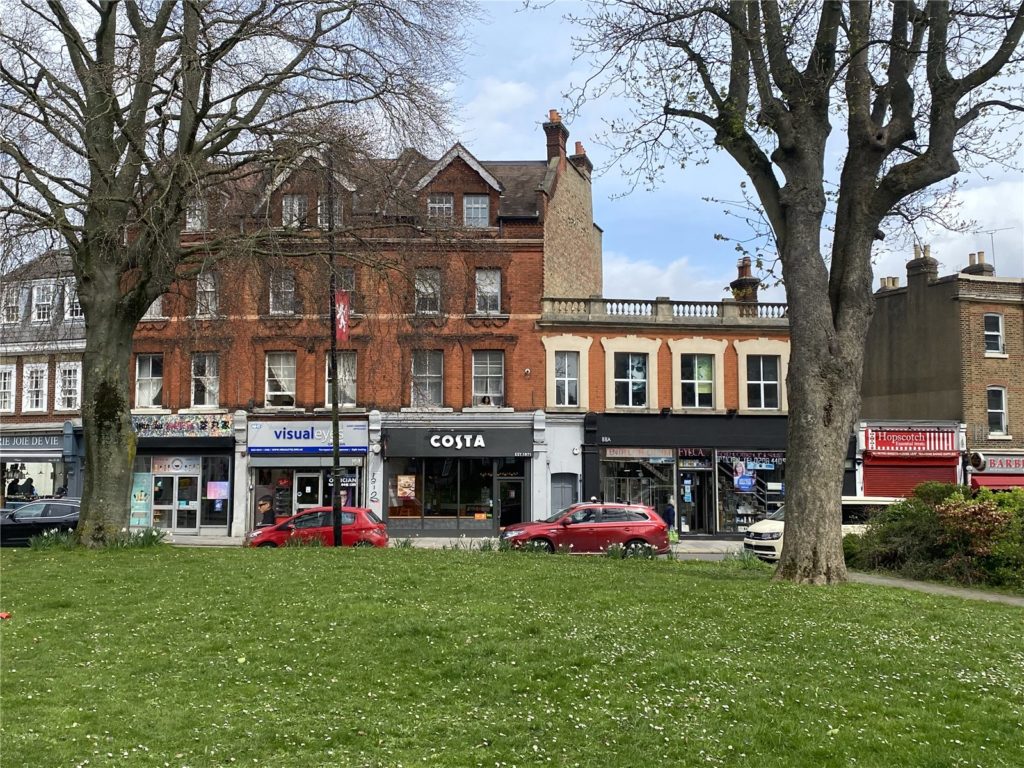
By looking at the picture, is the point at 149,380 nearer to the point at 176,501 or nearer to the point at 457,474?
the point at 176,501

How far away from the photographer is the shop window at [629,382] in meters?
35.3

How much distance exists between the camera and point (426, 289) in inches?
705

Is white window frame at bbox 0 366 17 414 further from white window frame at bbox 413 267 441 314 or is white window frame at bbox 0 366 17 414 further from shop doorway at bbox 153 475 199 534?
white window frame at bbox 413 267 441 314

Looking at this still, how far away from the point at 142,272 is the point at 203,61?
151 inches

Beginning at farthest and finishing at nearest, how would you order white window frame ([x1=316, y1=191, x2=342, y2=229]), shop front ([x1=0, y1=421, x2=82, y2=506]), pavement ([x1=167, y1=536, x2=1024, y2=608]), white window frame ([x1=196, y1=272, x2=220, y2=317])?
shop front ([x1=0, y1=421, x2=82, y2=506])
pavement ([x1=167, y1=536, x2=1024, y2=608])
white window frame ([x1=196, y1=272, x2=220, y2=317])
white window frame ([x1=316, y1=191, x2=342, y2=229])

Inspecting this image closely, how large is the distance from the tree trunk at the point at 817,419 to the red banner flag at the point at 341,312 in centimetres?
1063

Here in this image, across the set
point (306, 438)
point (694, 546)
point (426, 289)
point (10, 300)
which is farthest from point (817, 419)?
point (306, 438)

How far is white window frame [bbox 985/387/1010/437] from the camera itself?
36812mm

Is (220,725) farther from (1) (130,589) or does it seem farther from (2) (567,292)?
(2) (567,292)

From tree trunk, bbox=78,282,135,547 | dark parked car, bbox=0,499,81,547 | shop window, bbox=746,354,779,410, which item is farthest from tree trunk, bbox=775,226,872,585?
shop window, bbox=746,354,779,410

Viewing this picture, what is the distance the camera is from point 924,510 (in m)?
20.4

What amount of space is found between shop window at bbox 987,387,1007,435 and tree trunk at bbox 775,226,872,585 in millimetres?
Answer: 27460

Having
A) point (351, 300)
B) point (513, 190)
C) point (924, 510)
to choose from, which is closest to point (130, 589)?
point (351, 300)

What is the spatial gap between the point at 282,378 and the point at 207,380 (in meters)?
2.93
